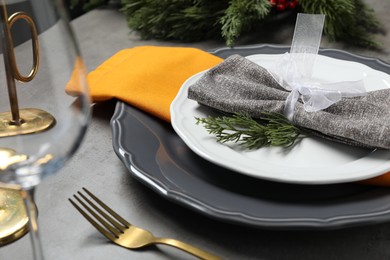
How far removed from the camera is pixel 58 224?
62 centimetres

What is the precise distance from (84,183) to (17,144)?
0.63 feet

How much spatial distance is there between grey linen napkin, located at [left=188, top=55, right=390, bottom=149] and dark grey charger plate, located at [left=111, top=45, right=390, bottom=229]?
0.18 feet

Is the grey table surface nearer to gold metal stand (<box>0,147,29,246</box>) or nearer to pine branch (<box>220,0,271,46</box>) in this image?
gold metal stand (<box>0,147,29,246</box>)

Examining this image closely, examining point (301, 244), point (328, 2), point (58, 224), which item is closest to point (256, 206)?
point (301, 244)

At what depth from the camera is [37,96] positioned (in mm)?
556

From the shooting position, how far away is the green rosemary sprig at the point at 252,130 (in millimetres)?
655

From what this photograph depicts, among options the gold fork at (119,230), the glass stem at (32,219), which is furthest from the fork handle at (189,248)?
the glass stem at (32,219)

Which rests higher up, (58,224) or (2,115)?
(2,115)

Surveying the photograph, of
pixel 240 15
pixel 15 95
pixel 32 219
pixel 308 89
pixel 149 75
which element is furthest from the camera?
pixel 240 15

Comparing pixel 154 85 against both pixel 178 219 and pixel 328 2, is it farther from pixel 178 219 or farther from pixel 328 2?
pixel 328 2

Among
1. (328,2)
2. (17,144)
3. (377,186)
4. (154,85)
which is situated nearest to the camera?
(17,144)

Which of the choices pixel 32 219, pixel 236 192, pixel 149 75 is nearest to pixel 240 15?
pixel 149 75

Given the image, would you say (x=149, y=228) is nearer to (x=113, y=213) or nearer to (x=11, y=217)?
(x=113, y=213)

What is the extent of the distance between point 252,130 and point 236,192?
8 cm
